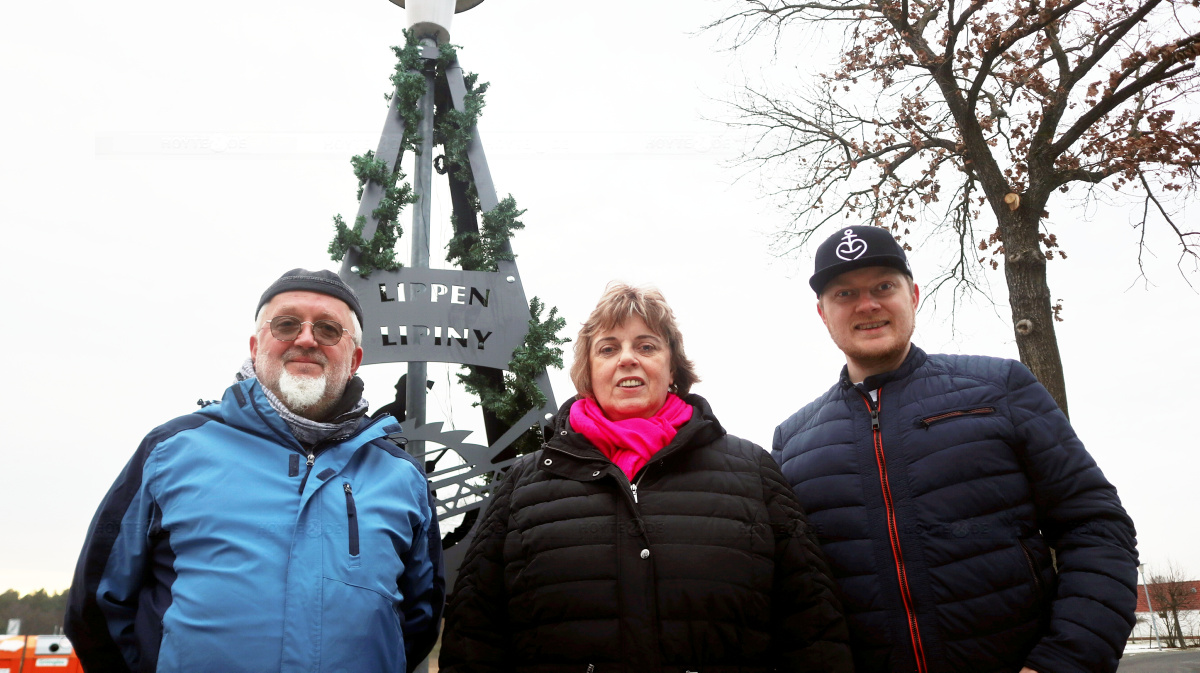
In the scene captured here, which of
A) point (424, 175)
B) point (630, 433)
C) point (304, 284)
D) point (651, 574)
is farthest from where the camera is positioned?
point (424, 175)

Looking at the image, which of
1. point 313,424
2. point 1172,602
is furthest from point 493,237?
point 1172,602

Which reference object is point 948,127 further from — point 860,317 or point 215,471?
point 215,471

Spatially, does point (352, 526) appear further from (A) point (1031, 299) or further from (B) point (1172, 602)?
(B) point (1172, 602)

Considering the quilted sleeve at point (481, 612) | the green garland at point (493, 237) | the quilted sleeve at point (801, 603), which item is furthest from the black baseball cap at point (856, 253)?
the green garland at point (493, 237)

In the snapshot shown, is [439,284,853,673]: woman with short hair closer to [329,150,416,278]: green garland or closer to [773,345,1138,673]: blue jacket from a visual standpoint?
[773,345,1138,673]: blue jacket

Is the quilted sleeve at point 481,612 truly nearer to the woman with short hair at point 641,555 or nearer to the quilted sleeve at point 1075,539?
the woman with short hair at point 641,555

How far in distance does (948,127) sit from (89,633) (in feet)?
25.1

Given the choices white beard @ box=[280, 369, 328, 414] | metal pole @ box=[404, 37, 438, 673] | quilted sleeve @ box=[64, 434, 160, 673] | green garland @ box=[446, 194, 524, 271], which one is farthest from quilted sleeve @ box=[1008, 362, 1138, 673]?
metal pole @ box=[404, 37, 438, 673]

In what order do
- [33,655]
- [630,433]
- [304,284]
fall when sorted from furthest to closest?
[33,655], [304,284], [630,433]

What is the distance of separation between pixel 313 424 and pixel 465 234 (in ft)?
13.7

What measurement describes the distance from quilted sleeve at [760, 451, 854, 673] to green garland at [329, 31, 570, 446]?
3.75m

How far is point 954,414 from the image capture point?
6.94ft

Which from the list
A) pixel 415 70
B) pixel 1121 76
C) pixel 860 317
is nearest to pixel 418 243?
pixel 415 70

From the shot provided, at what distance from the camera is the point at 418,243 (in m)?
6.27
